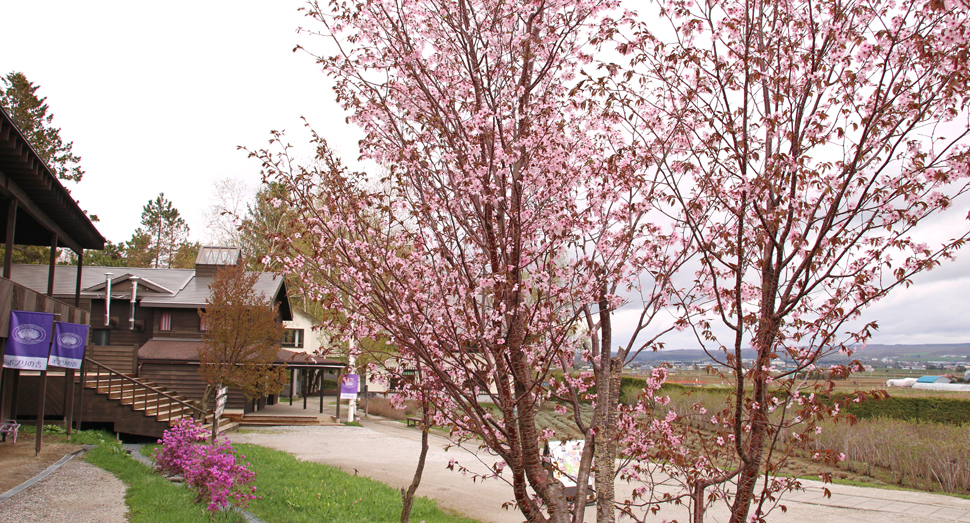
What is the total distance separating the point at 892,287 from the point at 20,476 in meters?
12.0

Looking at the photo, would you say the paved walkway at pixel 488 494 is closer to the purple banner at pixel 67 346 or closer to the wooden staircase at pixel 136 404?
the wooden staircase at pixel 136 404

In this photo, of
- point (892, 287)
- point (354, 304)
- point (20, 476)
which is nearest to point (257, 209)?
point (20, 476)

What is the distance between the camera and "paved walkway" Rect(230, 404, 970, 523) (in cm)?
1129

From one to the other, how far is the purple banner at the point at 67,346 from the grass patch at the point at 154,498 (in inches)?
90.7

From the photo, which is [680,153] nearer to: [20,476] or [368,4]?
[368,4]

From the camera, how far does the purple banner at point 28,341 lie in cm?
1156

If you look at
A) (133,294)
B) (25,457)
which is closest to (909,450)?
(25,457)

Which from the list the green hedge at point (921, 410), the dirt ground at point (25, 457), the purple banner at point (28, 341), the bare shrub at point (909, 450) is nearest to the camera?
the dirt ground at point (25, 457)

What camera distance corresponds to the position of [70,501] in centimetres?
837

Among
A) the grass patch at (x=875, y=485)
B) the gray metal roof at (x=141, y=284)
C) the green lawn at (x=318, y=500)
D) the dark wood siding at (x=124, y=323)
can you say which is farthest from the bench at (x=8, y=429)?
the grass patch at (x=875, y=485)

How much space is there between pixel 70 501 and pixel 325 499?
3652mm

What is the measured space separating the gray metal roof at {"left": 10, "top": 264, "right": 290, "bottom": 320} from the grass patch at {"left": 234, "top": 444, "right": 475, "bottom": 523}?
45.5ft

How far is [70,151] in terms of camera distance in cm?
3944

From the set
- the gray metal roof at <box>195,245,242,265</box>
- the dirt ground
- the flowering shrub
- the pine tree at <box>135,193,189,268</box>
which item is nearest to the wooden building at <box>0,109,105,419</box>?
the dirt ground
